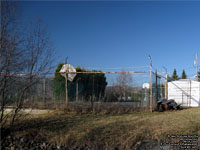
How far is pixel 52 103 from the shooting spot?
28.3ft

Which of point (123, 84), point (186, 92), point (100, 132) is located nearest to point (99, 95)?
point (123, 84)

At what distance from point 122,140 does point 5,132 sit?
11.0ft

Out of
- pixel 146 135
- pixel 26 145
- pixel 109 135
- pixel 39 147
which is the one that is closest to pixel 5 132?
pixel 26 145

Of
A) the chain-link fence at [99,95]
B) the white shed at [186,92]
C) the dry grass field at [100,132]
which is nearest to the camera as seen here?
the dry grass field at [100,132]

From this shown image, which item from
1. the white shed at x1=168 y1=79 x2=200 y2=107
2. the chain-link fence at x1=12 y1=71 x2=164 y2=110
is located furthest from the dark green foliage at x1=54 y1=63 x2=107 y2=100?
the white shed at x1=168 y1=79 x2=200 y2=107

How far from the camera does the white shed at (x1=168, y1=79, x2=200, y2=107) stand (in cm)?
1262

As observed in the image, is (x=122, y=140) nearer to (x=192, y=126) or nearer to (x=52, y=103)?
(x=192, y=126)

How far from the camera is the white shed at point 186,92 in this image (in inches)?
497

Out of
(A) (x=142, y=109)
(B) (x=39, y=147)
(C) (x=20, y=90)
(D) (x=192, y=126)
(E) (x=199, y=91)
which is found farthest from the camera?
(E) (x=199, y=91)

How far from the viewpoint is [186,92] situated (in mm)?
12852

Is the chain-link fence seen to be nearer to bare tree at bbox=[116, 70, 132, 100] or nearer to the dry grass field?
bare tree at bbox=[116, 70, 132, 100]

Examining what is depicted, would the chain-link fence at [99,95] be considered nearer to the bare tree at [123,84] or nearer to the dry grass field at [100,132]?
the bare tree at [123,84]

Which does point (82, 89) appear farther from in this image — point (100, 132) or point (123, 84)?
point (100, 132)

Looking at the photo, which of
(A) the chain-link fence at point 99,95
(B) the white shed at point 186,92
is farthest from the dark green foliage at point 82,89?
(B) the white shed at point 186,92
